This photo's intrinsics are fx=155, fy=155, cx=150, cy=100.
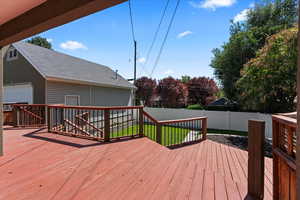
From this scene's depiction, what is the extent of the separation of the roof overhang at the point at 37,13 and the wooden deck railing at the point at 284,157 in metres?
2.10

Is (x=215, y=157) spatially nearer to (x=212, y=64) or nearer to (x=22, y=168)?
(x=22, y=168)

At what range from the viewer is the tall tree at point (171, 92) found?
19062 mm

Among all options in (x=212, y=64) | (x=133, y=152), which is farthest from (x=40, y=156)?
(x=212, y=64)

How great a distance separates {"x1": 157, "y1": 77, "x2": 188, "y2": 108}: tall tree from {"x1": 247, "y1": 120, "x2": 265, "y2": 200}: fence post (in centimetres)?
1696

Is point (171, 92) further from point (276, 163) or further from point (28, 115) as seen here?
point (276, 163)

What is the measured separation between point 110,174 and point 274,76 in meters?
9.15

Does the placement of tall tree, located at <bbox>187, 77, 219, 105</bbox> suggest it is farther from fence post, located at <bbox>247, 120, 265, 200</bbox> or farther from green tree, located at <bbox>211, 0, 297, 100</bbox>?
fence post, located at <bbox>247, 120, 265, 200</bbox>

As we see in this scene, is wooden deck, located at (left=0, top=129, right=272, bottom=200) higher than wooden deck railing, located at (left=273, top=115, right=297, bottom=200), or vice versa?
wooden deck railing, located at (left=273, top=115, right=297, bottom=200)

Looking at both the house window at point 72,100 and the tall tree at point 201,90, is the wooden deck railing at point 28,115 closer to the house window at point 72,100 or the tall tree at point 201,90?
the house window at point 72,100

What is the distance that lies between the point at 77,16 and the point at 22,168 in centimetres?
266

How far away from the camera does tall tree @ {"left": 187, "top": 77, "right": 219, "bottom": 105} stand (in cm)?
2184

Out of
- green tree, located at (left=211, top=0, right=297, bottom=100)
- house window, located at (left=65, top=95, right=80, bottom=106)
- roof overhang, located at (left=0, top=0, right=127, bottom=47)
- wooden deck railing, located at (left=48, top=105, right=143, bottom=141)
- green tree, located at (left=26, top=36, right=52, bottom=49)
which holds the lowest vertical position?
wooden deck railing, located at (left=48, top=105, right=143, bottom=141)

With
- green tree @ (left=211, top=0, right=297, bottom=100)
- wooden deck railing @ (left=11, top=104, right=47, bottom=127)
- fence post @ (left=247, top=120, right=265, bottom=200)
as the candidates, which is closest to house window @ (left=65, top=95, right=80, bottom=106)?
wooden deck railing @ (left=11, top=104, right=47, bottom=127)

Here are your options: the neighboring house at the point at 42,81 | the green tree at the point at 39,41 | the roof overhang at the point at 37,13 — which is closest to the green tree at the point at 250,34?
the neighboring house at the point at 42,81
